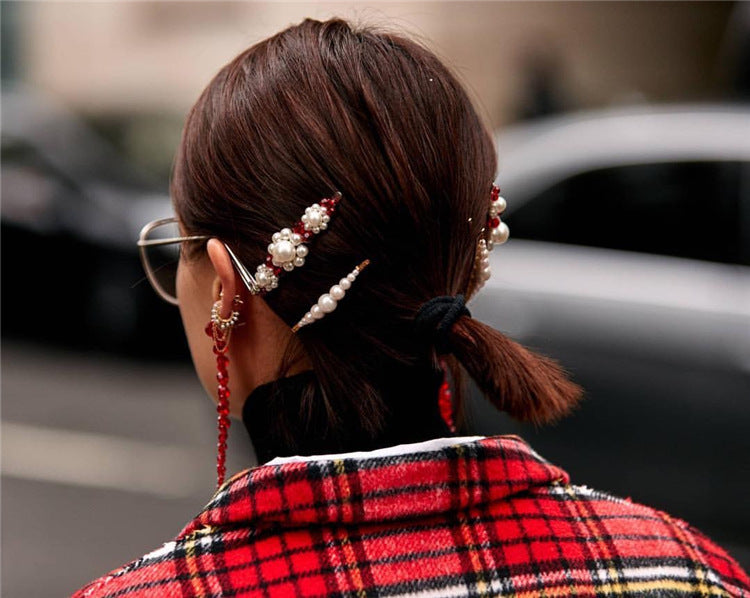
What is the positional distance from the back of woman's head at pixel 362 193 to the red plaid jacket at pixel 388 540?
13cm

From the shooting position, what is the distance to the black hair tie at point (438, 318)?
4.11 ft

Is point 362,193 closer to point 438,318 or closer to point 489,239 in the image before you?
point 438,318

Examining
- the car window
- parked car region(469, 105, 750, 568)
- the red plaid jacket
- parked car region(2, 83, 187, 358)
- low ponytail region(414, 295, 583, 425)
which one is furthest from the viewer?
parked car region(2, 83, 187, 358)

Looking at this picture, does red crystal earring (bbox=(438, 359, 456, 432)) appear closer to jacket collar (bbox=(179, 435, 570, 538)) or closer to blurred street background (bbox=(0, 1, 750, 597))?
jacket collar (bbox=(179, 435, 570, 538))

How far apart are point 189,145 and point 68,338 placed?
17.1 feet

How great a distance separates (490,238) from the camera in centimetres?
149

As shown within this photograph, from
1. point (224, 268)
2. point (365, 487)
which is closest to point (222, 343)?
point (224, 268)

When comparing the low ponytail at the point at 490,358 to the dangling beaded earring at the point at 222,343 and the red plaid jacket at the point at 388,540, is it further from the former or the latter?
the dangling beaded earring at the point at 222,343

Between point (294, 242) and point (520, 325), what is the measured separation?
257cm

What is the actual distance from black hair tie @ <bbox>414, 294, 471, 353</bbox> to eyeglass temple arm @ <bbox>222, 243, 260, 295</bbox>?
0.22 m

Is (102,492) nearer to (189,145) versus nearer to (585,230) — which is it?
(585,230)

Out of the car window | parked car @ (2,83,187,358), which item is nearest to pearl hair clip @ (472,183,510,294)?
the car window

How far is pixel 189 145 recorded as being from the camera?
4.55ft

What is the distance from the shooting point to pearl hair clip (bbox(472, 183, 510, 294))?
4.74ft
